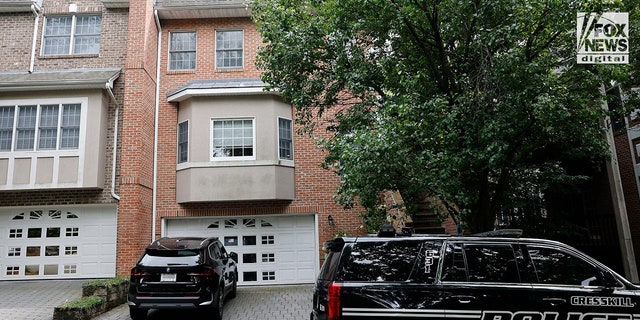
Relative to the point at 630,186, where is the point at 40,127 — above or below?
above

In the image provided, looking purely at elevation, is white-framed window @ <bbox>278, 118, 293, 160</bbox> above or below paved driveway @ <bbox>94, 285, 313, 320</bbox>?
above

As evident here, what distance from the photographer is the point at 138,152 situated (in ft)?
41.4

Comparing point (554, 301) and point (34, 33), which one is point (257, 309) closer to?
point (554, 301)

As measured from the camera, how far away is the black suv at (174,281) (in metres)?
7.57

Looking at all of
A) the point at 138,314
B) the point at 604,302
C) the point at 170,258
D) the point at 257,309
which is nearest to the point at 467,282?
the point at 604,302

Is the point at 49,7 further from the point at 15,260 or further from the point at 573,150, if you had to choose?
the point at 573,150

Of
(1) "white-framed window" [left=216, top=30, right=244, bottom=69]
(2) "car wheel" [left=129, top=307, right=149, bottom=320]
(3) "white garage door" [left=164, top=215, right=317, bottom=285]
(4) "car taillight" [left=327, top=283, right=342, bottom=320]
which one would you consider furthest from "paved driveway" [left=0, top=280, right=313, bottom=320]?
(1) "white-framed window" [left=216, top=30, right=244, bottom=69]

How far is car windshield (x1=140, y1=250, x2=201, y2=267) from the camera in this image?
7727mm

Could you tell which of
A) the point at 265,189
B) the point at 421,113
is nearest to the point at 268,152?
the point at 265,189

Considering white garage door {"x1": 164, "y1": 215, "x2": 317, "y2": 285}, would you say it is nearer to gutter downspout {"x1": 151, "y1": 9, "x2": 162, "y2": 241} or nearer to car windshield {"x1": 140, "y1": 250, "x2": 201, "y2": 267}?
gutter downspout {"x1": 151, "y1": 9, "x2": 162, "y2": 241}

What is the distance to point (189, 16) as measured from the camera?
48.7ft

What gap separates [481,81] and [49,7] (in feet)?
48.0

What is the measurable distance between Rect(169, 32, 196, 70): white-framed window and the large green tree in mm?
5869
